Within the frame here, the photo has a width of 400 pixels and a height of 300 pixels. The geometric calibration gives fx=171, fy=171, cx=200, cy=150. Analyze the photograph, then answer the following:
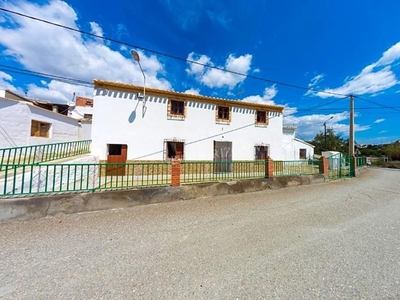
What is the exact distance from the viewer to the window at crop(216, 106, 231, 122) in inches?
460

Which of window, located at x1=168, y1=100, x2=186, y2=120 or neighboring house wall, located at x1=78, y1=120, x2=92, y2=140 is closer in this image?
window, located at x1=168, y1=100, x2=186, y2=120

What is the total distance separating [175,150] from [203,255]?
8.19 meters

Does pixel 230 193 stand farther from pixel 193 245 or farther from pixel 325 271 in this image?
pixel 325 271

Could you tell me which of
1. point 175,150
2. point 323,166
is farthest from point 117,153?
point 323,166

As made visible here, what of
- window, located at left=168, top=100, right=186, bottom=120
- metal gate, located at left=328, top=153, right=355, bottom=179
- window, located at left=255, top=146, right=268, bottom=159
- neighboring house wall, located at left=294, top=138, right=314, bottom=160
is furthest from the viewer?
neighboring house wall, located at left=294, top=138, right=314, bottom=160

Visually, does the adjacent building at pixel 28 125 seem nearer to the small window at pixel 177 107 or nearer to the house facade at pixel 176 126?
the house facade at pixel 176 126

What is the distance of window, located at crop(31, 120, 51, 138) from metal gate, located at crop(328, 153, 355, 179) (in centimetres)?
1857

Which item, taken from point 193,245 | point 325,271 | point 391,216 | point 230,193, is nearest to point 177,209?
point 193,245

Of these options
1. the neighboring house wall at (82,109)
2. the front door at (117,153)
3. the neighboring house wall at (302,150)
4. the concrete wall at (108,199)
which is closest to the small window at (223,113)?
the concrete wall at (108,199)

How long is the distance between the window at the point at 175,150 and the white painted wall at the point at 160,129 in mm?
337

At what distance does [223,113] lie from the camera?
466 inches

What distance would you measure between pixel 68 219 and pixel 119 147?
19.2 feet

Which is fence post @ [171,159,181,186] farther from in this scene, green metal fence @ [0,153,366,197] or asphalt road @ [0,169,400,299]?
asphalt road @ [0,169,400,299]

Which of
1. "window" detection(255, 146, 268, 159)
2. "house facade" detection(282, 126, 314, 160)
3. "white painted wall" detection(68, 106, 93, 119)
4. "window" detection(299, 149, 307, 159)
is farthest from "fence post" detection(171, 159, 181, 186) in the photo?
"window" detection(299, 149, 307, 159)
